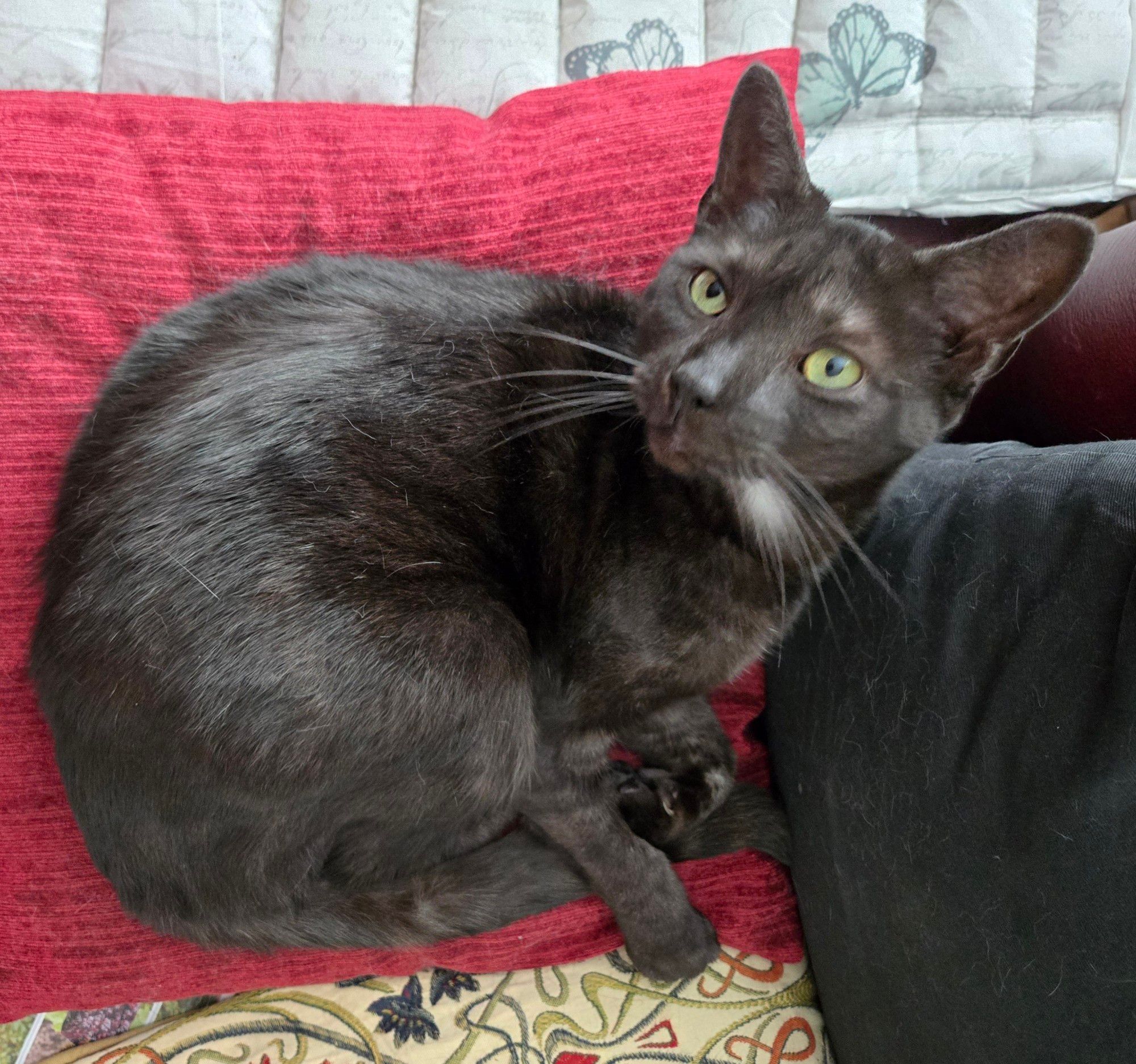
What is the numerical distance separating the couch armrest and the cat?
301mm

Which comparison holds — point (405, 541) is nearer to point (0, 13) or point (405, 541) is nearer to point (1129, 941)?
point (1129, 941)

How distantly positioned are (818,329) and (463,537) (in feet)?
1.47

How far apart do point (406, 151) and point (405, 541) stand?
0.62 metres

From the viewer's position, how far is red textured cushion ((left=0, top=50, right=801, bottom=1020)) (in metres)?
1.06

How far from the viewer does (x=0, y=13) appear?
47.9 inches

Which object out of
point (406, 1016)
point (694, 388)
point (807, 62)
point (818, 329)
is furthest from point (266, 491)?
point (807, 62)

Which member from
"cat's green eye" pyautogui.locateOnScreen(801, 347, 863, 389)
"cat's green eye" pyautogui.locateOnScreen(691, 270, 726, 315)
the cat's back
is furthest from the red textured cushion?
"cat's green eye" pyautogui.locateOnScreen(801, 347, 863, 389)

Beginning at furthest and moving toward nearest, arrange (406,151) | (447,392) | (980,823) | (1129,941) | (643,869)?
(406,151) < (643,869) < (447,392) < (980,823) < (1129,941)

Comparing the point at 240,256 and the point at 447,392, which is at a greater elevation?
the point at 240,256

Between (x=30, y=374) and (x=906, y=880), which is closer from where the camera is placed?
(x=906, y=880)

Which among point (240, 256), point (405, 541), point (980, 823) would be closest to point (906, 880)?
point (980, 823)

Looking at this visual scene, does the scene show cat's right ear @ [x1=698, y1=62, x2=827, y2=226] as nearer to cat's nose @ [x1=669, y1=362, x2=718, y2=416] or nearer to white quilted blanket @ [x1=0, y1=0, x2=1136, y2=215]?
cat's nose @ [x1=669, y1=362, x2=718, y2=416]

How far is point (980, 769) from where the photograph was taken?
795 millimetres

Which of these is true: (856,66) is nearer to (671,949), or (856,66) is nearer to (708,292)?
(708,292)
